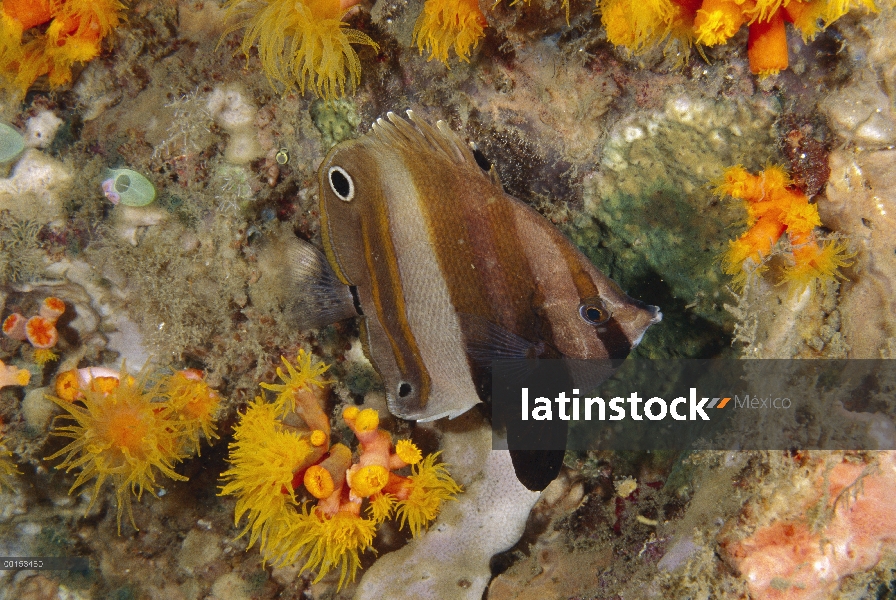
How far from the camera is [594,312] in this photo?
2.35 meters

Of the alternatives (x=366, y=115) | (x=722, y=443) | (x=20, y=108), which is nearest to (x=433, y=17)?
(x=366, y=115)

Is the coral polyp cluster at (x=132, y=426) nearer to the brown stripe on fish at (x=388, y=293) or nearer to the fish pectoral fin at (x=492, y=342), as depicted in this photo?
the brown stripe on fish at (x=388, y=293)

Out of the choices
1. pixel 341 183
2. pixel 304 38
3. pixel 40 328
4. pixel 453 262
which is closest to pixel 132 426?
pixel 40 328

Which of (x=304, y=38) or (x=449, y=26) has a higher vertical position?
(x=449, y=26)

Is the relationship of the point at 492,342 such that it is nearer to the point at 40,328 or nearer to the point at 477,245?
the point at 477,245

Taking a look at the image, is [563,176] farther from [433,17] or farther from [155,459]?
[155,459]

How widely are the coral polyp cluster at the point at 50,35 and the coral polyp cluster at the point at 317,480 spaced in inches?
102

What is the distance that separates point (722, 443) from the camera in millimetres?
2555

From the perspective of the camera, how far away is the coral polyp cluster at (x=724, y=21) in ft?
6.67

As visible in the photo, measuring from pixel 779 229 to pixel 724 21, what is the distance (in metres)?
1.01

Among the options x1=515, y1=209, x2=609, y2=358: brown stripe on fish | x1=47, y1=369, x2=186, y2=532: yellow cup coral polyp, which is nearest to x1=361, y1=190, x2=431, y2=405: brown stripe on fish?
x1=515, y1=209, x2=609, y2=358: brown stripe on fish

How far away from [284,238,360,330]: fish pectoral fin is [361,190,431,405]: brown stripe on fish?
220 mm

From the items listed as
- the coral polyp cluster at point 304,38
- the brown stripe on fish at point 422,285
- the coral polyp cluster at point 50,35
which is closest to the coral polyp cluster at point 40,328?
the coral polyp cluster at point 50,35

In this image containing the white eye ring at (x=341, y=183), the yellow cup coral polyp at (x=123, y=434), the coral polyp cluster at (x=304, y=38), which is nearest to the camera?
the white eye ring at (x=341, y=183)
